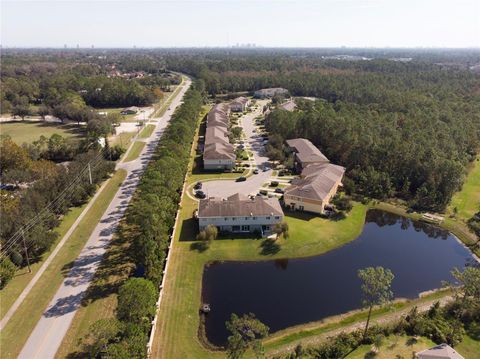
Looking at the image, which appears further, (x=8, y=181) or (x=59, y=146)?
(x=59, y=146)

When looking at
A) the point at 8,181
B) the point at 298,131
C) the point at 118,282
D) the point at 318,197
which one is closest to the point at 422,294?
the point at 318,197

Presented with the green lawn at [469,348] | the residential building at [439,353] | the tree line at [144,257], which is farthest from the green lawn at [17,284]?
the green lawn at [469,348]

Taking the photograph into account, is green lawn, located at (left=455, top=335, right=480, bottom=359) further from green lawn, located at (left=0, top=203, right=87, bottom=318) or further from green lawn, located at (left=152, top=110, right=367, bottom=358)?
green lawn, located at (left=0, top=203, right=87, bottom=318)

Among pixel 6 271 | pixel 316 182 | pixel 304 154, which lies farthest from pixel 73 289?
pixel 304 154

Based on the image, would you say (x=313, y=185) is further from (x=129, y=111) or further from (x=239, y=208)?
(x=129, y=111)

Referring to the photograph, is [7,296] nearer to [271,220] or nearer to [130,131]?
[271,220]

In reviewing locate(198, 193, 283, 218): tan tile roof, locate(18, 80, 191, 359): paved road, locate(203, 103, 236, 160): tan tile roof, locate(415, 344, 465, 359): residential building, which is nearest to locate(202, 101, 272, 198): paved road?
locate(203, 103, 236, 160): tan tile roof

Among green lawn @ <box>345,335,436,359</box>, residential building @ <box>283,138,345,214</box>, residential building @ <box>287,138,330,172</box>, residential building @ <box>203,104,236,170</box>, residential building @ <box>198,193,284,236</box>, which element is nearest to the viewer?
green lawn @ <box>345,335,436,359</box>
